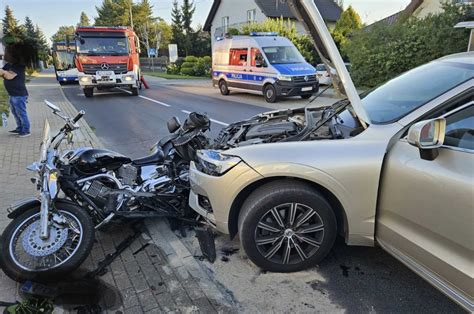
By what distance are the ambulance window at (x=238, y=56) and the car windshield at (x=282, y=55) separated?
112cm

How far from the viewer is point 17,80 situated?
7.32m

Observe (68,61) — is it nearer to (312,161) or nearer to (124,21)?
(312,161)

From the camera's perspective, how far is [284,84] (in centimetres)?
1335

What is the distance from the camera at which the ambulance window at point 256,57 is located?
46.5 ft

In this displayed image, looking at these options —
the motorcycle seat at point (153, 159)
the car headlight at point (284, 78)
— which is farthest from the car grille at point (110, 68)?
the motorcycle seat at point (153, 159)

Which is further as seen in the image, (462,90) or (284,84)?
(284,84)

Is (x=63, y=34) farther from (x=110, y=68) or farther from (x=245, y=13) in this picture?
(x=245, y=13)

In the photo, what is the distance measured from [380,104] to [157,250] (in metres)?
2.41

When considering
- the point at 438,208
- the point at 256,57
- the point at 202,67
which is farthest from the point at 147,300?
the point at 202,67

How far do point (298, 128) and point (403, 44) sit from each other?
13.3 meters

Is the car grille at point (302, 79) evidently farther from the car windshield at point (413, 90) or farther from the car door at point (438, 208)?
the car door at point (438, 208)

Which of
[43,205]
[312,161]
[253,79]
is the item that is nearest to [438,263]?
[312,161]

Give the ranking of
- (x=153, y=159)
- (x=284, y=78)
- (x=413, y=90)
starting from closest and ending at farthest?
(x=413, y=90) → (x=153, y=159) → (x=284, y=78)

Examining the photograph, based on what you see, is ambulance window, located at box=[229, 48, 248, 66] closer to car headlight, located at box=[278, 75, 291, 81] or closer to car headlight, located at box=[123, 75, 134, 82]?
car headlight, located at box=[278, 75, 291, 81]
